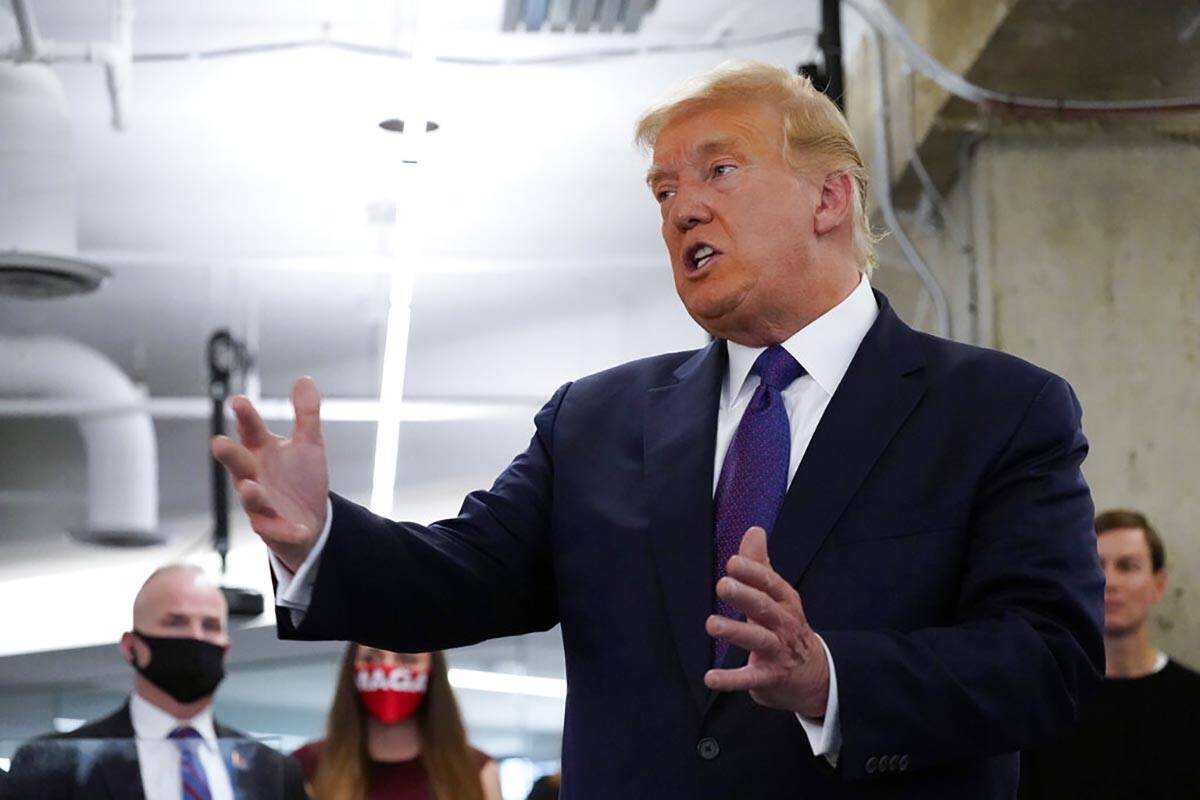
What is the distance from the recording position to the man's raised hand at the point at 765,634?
1027mm

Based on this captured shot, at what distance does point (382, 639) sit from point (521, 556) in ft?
0.53

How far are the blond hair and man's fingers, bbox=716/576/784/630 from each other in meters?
0.58

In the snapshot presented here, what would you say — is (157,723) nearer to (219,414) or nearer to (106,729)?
(106,729)

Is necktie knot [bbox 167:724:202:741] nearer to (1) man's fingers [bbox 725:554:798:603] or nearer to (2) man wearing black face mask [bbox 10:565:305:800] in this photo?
(2) man wearing black face mask [bbox 10:565:305:800]

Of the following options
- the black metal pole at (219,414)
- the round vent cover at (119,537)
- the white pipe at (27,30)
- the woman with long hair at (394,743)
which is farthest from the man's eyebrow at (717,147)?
the round vent cover at (119,537)

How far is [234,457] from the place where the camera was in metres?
1.14

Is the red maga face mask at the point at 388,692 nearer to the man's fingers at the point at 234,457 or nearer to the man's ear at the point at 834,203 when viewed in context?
the man's ear at the point at 834,203

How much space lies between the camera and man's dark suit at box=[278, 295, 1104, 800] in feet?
3.81

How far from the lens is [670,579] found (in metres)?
1.28

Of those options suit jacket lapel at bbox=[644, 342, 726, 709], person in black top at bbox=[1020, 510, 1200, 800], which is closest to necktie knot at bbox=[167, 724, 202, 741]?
person in black top at bbox=[1020, 510, 1200, 800]

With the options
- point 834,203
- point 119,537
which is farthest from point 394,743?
point 119,537

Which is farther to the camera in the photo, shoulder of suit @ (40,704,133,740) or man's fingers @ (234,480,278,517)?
shoulder of suit @ (40,704,133,740)

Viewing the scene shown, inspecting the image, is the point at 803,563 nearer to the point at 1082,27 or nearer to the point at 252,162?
the point at 1082,27

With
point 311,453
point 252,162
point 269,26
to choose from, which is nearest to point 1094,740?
point 311,453
